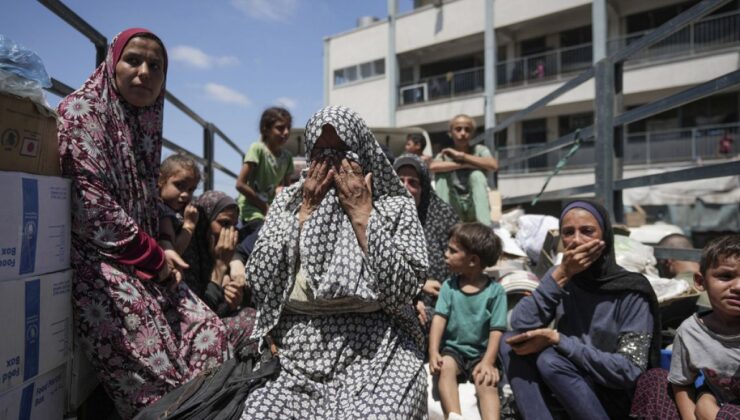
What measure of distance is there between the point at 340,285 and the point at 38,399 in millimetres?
1168

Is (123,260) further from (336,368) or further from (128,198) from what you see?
(336,368)

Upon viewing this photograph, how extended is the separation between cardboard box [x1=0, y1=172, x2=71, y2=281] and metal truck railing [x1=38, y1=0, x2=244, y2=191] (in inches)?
26.0

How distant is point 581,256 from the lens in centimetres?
219

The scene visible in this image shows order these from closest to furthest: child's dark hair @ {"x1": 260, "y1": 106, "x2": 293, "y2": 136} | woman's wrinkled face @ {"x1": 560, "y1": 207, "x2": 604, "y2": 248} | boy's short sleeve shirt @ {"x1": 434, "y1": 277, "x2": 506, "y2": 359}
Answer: woman's wrinkled face @ {"x1": 560, "y1": 207, "x2": 604, "y2": 248} → boy's short sleeve shirt @ {"x1": 434, "y1": 277, "x2": 506, "y2": 359} → child's dark hair @ {"x1": 260, "y1": 106, "x2": 293, "y2": 136}

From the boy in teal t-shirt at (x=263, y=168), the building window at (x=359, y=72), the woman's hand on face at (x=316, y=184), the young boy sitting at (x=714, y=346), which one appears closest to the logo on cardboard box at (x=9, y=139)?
the woman's hand on face at (x=316, y=184)

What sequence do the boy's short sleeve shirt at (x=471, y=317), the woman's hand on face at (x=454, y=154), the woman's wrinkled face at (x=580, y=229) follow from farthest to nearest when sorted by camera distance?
1. the woman's hand on face at (x=454, y=154)
2. the boy's short sleeve shirt at (x=471, y=317)
3. the woman's wrinkled face at (x=580, y=229)

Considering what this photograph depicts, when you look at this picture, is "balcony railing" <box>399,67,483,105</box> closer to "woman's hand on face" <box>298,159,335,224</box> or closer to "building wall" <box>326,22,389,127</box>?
"building wall" <box>326,22,389,127</box>

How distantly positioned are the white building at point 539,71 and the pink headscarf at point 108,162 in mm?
11230

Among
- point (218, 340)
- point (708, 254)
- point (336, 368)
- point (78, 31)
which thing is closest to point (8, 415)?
point (218, 340)

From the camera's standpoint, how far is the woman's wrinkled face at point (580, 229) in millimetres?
2271

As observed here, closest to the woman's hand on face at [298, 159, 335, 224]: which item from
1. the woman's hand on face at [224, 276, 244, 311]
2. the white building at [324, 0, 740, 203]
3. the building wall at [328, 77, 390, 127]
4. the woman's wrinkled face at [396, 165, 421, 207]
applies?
the woman's hand on face at [224, 276, 244, 311]

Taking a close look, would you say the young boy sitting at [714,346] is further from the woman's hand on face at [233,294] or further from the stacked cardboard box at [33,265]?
the stacked cardboard box at [33,265]

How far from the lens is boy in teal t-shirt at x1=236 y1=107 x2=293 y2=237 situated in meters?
4.26

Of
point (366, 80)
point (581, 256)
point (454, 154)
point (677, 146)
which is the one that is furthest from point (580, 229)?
point (366, 80)
